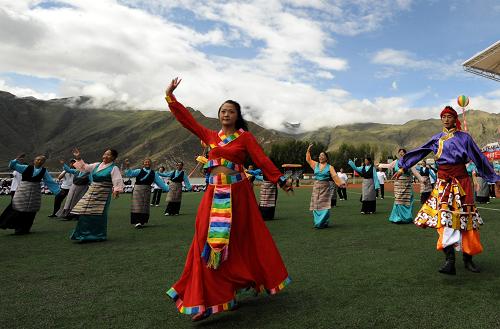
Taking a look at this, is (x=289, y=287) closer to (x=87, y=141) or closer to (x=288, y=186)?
(x=288, y=186)

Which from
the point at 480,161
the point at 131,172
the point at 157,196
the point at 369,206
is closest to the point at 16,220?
the point at 131,172

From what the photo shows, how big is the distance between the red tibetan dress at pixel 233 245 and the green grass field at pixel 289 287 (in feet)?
0.88

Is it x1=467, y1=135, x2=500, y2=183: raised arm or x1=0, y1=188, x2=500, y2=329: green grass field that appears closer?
x1=0, y1=188, x2=500, y2=329: green grass field

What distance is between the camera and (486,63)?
3878 cm

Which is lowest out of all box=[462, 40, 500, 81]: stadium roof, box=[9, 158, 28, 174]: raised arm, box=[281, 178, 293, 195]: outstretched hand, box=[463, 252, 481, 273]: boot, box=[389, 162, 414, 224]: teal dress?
box=[463, 252, 481, 273]: boot

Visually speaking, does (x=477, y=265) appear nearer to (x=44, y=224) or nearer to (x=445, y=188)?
(x=445, y=188)

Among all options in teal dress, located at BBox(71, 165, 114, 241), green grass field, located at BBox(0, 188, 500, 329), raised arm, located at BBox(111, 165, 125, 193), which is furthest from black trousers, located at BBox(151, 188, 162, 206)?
raised arm, located at BBox(111, 165, 125, 193)

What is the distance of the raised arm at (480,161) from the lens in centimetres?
508

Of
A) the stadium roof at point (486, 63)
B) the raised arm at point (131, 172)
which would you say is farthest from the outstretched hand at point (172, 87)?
the stadium roof at point (486, 63)

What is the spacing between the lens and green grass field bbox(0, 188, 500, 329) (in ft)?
11.1

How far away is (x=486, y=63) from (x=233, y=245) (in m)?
43.8

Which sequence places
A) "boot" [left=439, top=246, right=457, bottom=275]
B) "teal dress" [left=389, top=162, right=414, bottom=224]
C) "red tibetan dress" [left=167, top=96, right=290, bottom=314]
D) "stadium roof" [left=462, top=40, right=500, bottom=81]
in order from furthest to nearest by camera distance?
"stadium roof" [left=462, top=40, right=500, bottom=81], "teal dress" [left=389, top=162, right=414, bottom=224], "boot" [left=439, top=246, right=457, bottom=275], "red tibetan dress" [left=167, top=96, right=290, bottom=314]

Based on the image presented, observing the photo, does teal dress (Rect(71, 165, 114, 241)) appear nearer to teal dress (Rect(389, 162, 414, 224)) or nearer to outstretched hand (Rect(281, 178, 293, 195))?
outstretched hand (Rect(281, 178, 293, 195))

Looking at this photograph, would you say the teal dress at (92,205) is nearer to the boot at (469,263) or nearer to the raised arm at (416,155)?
the raised arm at (416,155)
